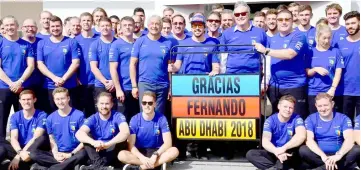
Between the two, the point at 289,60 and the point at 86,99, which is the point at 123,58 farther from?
the point at 289,60

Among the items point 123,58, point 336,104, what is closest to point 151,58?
point 123,58

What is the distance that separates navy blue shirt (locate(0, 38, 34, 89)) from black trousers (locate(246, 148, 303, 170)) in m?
3.27

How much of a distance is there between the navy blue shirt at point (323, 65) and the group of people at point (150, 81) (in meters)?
0.01

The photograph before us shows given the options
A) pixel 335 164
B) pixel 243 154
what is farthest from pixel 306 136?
pixel 243 154

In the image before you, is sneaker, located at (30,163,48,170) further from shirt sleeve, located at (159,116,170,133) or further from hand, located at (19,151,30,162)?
shirt sleeve, located at (159,116,170,133)

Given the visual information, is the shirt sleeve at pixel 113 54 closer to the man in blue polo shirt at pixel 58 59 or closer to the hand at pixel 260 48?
the man in blue polo shirt at pixel 58 59

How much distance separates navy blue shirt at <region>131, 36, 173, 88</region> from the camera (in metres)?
7.91

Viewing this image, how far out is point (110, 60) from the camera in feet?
26.6

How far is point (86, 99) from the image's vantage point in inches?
341

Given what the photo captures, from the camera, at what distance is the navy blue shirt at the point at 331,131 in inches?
281

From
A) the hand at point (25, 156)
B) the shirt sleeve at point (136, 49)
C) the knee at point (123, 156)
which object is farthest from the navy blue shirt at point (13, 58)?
the knee at point (123, 156)

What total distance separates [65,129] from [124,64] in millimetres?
1160

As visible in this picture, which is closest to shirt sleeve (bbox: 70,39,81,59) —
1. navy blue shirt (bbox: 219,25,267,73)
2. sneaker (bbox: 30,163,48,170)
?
sneaker (bbox: 30,163,48,170)

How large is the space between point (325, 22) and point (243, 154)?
2.03 m
